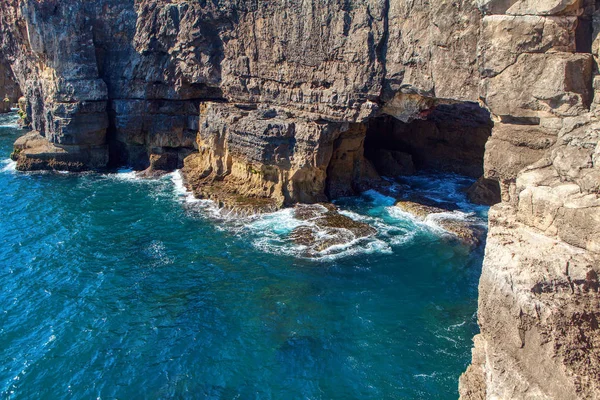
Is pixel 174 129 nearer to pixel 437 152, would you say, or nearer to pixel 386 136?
pixel 386 136

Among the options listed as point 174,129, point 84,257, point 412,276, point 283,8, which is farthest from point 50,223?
point 412,276

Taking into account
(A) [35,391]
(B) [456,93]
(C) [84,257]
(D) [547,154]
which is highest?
(B) [456,93]

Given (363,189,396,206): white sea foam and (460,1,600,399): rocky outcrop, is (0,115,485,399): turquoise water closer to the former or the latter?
(363,189,396,206): white sea foam

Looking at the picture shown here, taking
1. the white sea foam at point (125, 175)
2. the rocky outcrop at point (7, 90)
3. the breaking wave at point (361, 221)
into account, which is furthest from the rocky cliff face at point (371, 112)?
the rocky outcrop at point (7, 90)

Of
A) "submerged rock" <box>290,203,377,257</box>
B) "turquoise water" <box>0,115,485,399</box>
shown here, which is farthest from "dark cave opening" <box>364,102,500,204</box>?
"submerged rock" <box>290,203,377,257</box>

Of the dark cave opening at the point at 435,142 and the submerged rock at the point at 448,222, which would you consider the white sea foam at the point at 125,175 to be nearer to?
the dark cave opening at the point at 435,142

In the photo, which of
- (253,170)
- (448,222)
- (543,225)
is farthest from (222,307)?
(543,225)
